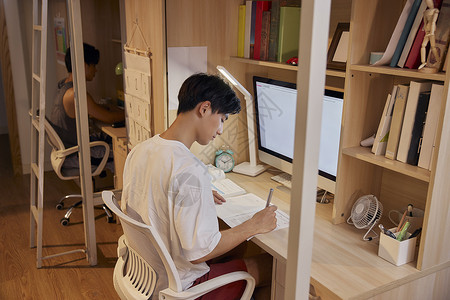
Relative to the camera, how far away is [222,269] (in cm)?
172

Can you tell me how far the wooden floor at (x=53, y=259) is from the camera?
2568 mm

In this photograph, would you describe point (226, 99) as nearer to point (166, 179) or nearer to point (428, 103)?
point (166, 179)

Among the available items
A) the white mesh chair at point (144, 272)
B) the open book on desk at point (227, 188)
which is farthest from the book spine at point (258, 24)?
the white mesh chair at point (144, 272)

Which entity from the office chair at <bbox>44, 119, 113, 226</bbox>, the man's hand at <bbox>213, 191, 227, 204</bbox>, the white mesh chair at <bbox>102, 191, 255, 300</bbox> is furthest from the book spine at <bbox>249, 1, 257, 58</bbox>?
the office chair at <bbox>44, 119, 113, 226</bbox>

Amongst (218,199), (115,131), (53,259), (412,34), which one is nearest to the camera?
(412,34)

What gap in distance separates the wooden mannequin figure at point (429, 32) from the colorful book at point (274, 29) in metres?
0.85

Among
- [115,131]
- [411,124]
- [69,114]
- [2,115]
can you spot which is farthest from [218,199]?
[2,115]

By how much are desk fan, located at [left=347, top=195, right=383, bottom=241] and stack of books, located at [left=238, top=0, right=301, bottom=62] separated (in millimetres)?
788

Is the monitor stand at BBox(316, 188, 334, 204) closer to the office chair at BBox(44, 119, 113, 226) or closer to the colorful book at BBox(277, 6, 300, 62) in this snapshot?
the colorful book at BBox(277, 6, 300, 62)

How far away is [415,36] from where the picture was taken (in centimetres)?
145

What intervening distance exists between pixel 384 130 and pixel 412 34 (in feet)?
1.12

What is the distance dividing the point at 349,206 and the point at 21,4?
3.77 meters

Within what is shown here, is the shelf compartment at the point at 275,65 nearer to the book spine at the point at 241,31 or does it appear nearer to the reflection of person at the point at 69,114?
the book spine at the point at 241,31

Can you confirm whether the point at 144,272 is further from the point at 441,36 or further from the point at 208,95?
the point at 441,36
